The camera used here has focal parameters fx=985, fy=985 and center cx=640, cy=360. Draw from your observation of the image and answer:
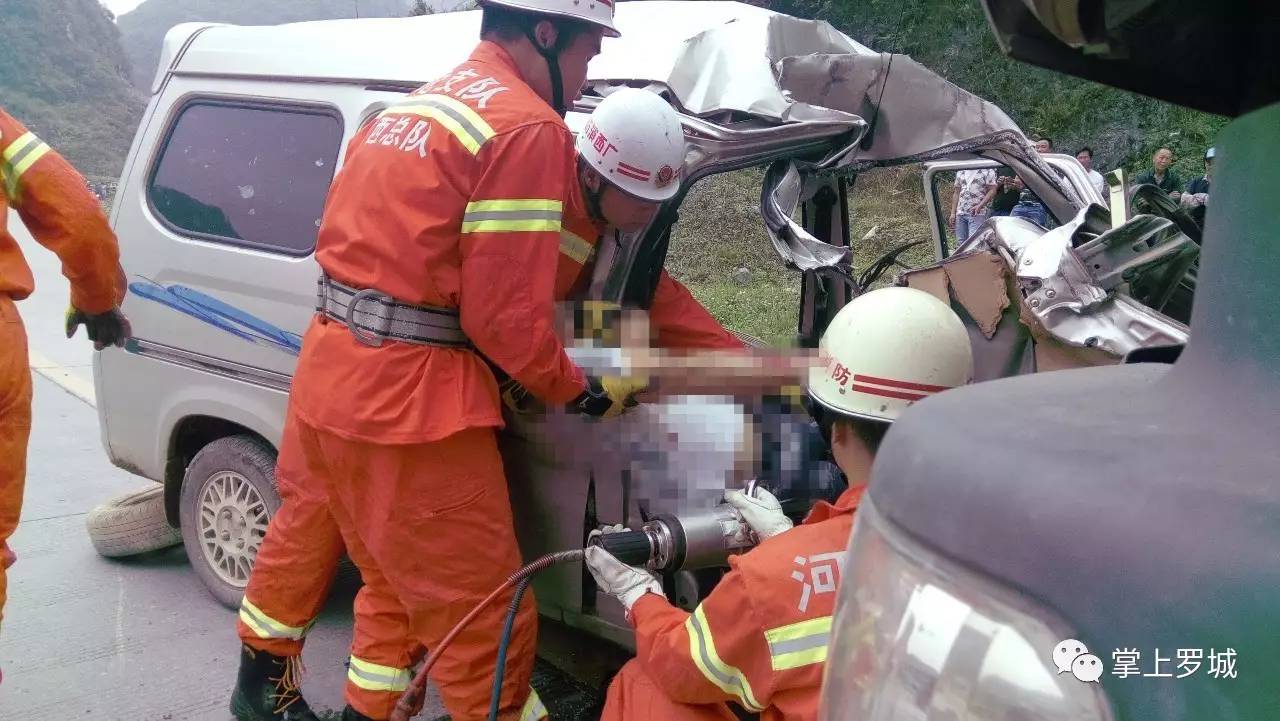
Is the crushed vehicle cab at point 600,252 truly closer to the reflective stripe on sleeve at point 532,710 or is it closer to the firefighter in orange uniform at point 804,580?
the reflective stripe on sleeve at point 532,710

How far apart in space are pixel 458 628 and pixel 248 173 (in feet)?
6.57

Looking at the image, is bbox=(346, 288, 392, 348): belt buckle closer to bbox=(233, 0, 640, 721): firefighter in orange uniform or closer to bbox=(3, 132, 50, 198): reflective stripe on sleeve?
bbox=(233, 0, 640, 721): firefighter in orange uniform

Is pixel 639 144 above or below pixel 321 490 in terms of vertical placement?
above

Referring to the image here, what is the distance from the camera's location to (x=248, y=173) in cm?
353

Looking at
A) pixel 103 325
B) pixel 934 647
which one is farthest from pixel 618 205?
pixel 934 647

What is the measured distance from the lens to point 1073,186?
2984 mm

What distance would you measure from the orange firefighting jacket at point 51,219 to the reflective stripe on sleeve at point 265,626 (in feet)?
3.77

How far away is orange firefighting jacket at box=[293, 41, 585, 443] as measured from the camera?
7.78 ft

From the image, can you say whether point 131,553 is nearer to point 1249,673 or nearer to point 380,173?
point 380,173

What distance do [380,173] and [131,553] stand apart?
268cm

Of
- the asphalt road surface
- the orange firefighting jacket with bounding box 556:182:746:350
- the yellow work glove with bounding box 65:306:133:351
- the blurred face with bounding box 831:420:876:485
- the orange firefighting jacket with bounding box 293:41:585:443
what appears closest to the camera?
the blurred face with bounding box 831:420:876:485

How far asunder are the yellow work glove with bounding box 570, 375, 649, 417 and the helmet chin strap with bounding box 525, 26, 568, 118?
0.79 m

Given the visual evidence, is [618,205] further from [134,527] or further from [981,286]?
[134,527]

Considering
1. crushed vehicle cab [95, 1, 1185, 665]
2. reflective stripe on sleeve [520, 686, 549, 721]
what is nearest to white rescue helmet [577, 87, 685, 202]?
crushed vehicle cab [95, 1, 1185, 665]
